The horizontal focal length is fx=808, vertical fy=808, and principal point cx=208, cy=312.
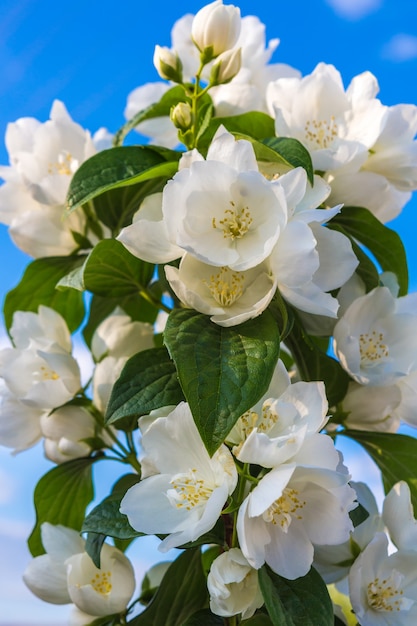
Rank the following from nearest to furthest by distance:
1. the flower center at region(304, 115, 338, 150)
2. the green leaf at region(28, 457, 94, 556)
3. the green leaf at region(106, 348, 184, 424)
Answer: the green leaf at region(106, 348, 184, 424)
the flower center at region(304, 115, 338, 150)
the green leaf at region(28, 457, 94, 556)

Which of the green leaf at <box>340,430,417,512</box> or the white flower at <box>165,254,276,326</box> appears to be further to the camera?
the green leaf at <box>340,430,417,512</box>

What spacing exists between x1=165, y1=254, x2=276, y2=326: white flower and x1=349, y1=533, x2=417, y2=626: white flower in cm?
42

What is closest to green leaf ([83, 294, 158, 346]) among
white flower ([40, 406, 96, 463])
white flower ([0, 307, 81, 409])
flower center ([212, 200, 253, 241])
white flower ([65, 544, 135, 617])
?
white flower ([0, 307, 81, 409])

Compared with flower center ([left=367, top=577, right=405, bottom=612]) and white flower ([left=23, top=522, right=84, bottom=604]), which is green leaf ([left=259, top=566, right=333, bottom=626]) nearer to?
flower center ([left=367, top=577, right=405, bottom=612])

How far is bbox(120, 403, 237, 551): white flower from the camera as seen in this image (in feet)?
3.27

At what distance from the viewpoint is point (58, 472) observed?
148 centimetres

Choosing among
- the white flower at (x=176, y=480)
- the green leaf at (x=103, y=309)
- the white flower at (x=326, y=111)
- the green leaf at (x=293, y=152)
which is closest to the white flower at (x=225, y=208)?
the green leaf at (x=293, y=152)

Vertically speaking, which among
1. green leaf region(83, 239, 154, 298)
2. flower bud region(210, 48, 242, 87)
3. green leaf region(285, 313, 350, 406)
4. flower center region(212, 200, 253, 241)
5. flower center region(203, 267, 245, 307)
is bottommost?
green leaf region(285, 313, 350, 406)

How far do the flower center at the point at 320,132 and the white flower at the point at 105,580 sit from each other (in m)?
0.76

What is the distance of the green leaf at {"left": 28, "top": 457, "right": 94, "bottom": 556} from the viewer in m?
1.49

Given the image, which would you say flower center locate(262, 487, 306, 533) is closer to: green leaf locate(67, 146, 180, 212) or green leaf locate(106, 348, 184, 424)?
green leaf locate(106, 348, 184, 424)

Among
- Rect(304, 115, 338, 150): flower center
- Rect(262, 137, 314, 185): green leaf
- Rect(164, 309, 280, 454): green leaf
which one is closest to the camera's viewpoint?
Rect(164, 309, 280, 454): green leaf

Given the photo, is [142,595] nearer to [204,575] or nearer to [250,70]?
[204,575]

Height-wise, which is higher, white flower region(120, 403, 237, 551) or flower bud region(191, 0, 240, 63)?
flower bud region(191, 0, 240, 63)
